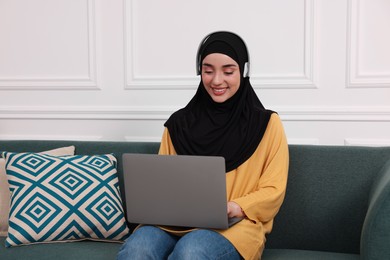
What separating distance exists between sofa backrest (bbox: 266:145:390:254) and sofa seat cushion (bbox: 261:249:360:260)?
0.24ft

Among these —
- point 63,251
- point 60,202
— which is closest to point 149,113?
point 60,202

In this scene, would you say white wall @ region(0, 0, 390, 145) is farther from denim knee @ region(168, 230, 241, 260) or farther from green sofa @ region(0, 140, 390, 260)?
denim knee @ region(168, 230, 241, 260)

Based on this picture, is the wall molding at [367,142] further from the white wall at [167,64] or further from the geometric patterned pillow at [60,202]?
the geometric patterned pillow at [60,202]

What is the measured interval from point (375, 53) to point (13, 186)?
162cm

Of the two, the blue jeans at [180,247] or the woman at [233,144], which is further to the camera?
the woman at [233,144]

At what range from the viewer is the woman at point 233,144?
6.24 ft

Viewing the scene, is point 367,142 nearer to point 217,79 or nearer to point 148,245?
point 217,79

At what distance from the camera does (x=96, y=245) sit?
2.18 meters

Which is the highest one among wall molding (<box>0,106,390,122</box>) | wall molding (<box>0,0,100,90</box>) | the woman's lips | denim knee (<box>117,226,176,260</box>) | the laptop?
wall molding (<box>0,0,100,90</box>)

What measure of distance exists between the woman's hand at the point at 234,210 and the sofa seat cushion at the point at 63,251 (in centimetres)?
45

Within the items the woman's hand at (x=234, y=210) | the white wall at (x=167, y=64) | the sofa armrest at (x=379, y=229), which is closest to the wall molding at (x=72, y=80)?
the white wall at (x=167, y=64)

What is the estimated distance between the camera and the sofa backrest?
7.12 feet

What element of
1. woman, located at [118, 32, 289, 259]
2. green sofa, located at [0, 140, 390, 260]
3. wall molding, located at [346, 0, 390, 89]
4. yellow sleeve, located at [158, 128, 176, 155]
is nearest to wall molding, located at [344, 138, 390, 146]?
wall molding, located at [346, 0, 390, 89]

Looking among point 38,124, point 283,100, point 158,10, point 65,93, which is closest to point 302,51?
point 283,100
